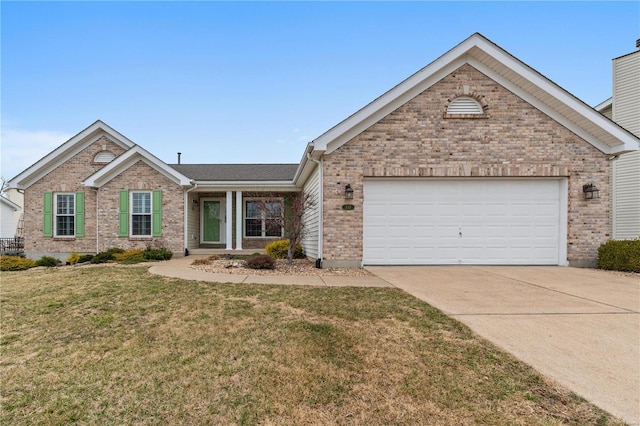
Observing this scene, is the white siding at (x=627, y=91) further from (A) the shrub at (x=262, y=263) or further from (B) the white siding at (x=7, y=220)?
(B) the white siding at (x=7, y=220)

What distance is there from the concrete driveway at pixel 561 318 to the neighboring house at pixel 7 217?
90.1 feet

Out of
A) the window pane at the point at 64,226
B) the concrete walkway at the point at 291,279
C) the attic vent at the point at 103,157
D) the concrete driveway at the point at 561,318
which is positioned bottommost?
the concrete walkway at the point at 291,279

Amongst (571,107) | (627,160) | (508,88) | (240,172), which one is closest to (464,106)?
(508,88)

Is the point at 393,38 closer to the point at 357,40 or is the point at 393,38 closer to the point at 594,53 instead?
the point at 357,40

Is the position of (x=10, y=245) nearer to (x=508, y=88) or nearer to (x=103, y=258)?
(x=103, y=258)

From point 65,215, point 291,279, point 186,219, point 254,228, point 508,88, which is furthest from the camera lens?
point 254,228

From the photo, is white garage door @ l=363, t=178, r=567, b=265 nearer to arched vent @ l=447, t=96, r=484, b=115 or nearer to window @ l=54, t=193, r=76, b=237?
arched vent @ l=447, t=96, r=484, b=115

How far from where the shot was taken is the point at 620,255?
8.93 m

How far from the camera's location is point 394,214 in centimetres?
966

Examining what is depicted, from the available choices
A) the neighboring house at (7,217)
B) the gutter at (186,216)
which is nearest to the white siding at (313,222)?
the gutter at (186,216)

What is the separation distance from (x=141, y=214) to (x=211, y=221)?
3461mm

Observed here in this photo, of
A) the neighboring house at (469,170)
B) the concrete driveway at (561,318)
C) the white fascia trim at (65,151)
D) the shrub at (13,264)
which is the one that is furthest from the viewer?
the white fascia trim at (65,151)

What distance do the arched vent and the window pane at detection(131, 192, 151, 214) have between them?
1234 cm

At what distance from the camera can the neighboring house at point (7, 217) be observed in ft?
71.4
